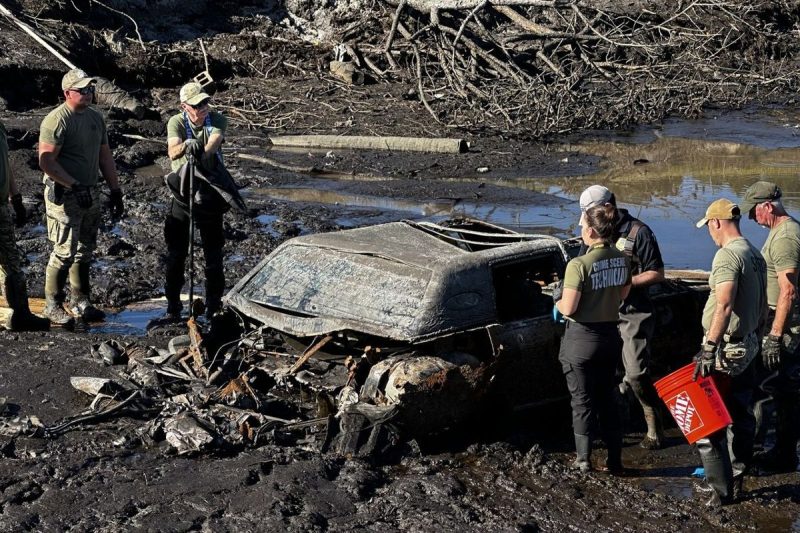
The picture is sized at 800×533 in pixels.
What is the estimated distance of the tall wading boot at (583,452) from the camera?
6.40 m

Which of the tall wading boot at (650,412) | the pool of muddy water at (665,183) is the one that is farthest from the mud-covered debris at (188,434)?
the pool of muddy water at (665,183)

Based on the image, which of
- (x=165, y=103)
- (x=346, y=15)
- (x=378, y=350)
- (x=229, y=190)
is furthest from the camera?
(x=346, y=15)

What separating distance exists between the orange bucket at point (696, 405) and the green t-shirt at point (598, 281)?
1.67 feet

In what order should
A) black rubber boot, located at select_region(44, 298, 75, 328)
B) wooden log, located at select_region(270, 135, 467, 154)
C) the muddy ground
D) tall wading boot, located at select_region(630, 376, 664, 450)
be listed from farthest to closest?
wooden log, located at select_region(270, 135, 467, 154) < black rubber boot, located at select_region(44, 298, 75, 328) < tall wading boot, located at select_region(630, 376, 664, 450) < the muddy ground

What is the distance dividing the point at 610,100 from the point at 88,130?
13.2 metres

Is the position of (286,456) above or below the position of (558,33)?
below

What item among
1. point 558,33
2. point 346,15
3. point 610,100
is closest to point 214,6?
point 346,15

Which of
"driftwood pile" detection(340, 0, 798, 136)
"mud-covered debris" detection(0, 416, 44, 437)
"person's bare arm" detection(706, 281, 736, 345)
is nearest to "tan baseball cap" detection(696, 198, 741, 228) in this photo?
"person's bare arm" detection(706, 281, 736, 345)

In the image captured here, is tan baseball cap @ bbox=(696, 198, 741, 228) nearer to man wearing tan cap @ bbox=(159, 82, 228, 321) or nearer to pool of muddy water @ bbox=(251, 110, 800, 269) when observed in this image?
man wearing tan cap @ bbox=(159, 82, 228, 321)

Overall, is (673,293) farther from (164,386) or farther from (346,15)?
(346,15)

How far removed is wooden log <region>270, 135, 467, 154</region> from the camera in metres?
17.4

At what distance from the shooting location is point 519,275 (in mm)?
7492

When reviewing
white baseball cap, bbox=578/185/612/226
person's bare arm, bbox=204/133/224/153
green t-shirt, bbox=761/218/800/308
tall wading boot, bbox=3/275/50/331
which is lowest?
tall wading boot, bbox=3/275/50/331

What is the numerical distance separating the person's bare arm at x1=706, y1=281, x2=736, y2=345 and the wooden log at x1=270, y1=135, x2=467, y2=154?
1162 cm
